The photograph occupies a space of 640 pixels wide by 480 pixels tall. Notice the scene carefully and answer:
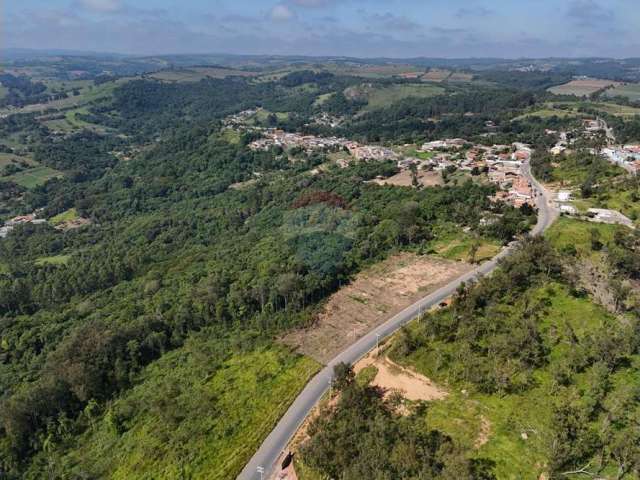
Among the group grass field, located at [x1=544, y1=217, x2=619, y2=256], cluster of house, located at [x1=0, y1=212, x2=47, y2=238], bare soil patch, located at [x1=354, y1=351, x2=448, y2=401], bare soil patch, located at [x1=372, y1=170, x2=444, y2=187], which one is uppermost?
grass field, located at [x1=544, y1=217, x2=619, y2=256]

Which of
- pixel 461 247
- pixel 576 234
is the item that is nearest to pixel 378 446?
pixel 461 247

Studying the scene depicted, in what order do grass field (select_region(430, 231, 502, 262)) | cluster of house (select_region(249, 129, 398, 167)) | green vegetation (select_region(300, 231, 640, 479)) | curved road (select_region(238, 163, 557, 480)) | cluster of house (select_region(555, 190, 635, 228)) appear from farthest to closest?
cluster of house (select_region(249, 129, 398, 167)) → cluster of house (select_region(555, 190, 635, 228)) → grass field (select_region(430, 231, 502, 262)) → curved road (select_region(238, 163, 557, 480)) → green vegetation (select_region(300, 231, 640, 479))

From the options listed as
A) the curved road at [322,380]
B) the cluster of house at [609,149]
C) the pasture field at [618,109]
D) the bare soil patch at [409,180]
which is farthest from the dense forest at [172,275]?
the pasture field at [618,109]

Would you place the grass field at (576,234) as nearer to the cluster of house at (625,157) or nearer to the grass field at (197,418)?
the cluster of house at (625,157)

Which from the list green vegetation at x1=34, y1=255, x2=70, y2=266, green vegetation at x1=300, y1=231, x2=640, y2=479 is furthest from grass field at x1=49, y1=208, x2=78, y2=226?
green vegetation at x1=300, y1=231, x2=640, y2=479

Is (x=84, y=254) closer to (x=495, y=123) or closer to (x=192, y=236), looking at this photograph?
(x=192, y=236)

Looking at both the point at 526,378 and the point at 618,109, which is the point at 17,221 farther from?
the point at 618,109

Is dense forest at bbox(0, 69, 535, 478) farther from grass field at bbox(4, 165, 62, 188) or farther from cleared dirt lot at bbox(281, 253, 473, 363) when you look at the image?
grass field at bbox(4, 165, 62, 188)
